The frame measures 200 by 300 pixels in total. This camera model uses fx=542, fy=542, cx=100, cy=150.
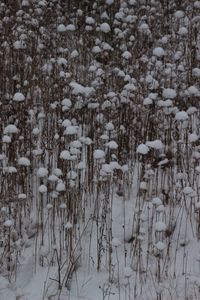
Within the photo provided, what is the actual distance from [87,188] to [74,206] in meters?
0.62

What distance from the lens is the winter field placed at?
174 inches

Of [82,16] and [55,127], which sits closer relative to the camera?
[55,127]

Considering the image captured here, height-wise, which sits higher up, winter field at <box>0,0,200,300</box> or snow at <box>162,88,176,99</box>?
snow at <box>162,88,176,99</box>

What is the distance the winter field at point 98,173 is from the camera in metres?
4.41

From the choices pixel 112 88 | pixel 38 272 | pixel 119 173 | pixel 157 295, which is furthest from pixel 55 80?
pixel 157 295

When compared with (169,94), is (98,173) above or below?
below

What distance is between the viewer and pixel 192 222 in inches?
195

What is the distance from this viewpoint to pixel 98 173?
5.18 m

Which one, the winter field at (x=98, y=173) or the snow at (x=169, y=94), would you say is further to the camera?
the snow at (x=169, y=94)

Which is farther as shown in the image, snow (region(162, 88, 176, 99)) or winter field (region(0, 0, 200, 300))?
snow (region(162, 88, 176, 99))

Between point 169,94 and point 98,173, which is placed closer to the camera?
point 98,173

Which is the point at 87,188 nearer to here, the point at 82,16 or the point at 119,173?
the point at 119,173

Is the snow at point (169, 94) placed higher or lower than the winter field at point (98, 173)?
higher

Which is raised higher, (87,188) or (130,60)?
(130,60)
